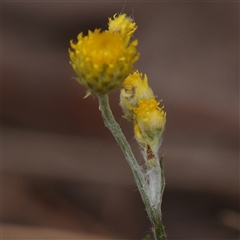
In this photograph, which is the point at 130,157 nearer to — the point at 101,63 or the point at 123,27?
the point at 101,63

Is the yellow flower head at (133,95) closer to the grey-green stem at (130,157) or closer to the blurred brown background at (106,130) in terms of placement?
the grey-green stem at (130,157)

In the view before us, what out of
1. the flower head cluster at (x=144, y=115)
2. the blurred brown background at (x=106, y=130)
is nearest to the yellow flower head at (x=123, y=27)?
the flower head cluster at (x=144, y=115)

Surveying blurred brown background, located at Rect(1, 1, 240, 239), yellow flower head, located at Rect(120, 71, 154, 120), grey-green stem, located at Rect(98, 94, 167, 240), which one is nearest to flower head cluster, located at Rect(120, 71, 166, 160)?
yellow flower head, located at Rect(120, 71, 154, 120)

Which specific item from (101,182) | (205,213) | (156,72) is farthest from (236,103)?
(101,182)

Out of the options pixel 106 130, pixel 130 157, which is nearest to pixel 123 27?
pixel 130 157

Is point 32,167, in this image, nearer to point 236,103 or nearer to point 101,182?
point 101,182

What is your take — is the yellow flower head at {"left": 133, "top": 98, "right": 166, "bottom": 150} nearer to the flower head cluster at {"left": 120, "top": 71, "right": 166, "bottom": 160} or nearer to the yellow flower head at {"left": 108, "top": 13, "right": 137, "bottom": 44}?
the flower head cluster at {"left": 120, "top": 71, "right": 166, "bottom": 160}
